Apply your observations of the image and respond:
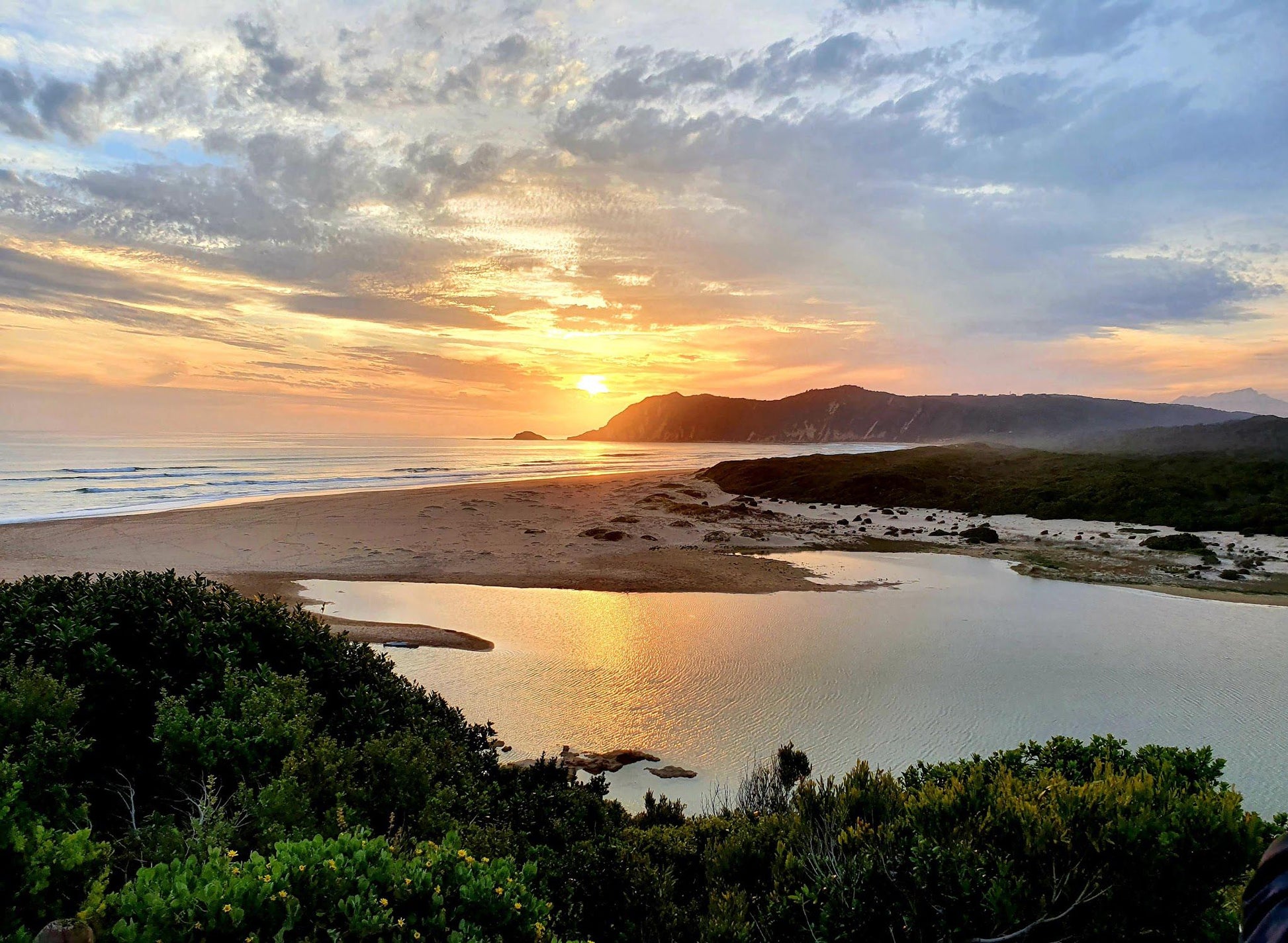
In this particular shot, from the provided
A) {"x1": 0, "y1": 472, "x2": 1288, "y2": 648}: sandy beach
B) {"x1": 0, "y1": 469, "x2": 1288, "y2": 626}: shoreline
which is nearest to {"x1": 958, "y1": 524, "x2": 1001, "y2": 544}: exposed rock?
{"x1": 0, "y1": 472, "x2": 1288, "y2": 648}: sandy beach

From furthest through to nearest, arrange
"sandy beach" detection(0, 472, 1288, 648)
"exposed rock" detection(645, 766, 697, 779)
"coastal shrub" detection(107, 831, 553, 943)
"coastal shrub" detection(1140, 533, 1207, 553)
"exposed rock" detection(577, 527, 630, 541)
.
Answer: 1. "exposed rock" detection(577, 527, 630, 541)
2. "coastal shrub" detection(1140, 533, 1207, 553)
3. "sandy beach" detection(0, 472, 1288, 648)
4. "exposed rock" detection(645, 766, 697, 779)
5. "coastal shrub" detection(107, 831, 553, 943)

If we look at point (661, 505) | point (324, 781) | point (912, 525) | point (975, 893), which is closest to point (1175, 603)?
point (912, 525)

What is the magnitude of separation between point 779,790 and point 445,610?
431 inches

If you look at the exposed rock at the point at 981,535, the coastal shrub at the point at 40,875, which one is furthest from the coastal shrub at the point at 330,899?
the exposed rock at the point at 981,535

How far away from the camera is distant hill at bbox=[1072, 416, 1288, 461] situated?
146 ft

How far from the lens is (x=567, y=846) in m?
5.20

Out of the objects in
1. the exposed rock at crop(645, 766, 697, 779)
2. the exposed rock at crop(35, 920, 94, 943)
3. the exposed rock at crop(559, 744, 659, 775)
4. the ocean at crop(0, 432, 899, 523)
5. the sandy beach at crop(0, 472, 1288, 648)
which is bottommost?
the exposed rock at crop(645, 766, 697, 779)

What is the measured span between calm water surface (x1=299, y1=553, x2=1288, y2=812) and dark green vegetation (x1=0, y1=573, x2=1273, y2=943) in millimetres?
2847

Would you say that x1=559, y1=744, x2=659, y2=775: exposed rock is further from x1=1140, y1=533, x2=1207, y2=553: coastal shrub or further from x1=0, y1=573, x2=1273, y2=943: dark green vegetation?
x1=1140, y1=533, x2=1207, y2=553: coastal shrub

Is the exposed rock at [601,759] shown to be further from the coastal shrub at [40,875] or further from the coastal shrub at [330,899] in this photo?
the coastal shrub at [40,875]

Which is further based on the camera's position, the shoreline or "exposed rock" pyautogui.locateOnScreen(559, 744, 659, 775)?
the shoreline

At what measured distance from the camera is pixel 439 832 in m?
4.43

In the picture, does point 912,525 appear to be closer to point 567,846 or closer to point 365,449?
point 567,846

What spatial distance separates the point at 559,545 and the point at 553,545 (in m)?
0.24
